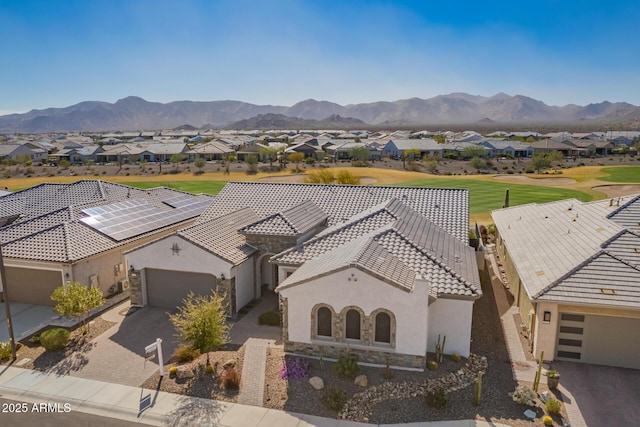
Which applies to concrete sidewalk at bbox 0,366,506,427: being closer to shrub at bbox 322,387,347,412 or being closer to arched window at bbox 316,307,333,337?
shrub at bbox 322,387,347,412

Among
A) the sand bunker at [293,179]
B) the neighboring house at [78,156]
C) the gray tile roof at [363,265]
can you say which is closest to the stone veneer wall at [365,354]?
the gray tile roof at [363,265]

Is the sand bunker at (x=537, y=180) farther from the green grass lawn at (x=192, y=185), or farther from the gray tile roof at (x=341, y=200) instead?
the gray tile roof at (x=341, y=200)

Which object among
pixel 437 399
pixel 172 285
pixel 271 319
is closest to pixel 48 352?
pixel 172 285

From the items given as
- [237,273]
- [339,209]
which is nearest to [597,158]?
[339,209]

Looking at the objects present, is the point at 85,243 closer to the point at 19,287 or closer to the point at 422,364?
the point at 19,287

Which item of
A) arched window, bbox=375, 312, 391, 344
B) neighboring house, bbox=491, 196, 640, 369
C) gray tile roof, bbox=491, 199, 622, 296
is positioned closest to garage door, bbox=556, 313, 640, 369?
neighboring house, bbox=491, 196, 640, 369

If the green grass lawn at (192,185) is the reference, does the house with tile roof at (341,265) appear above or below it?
above
